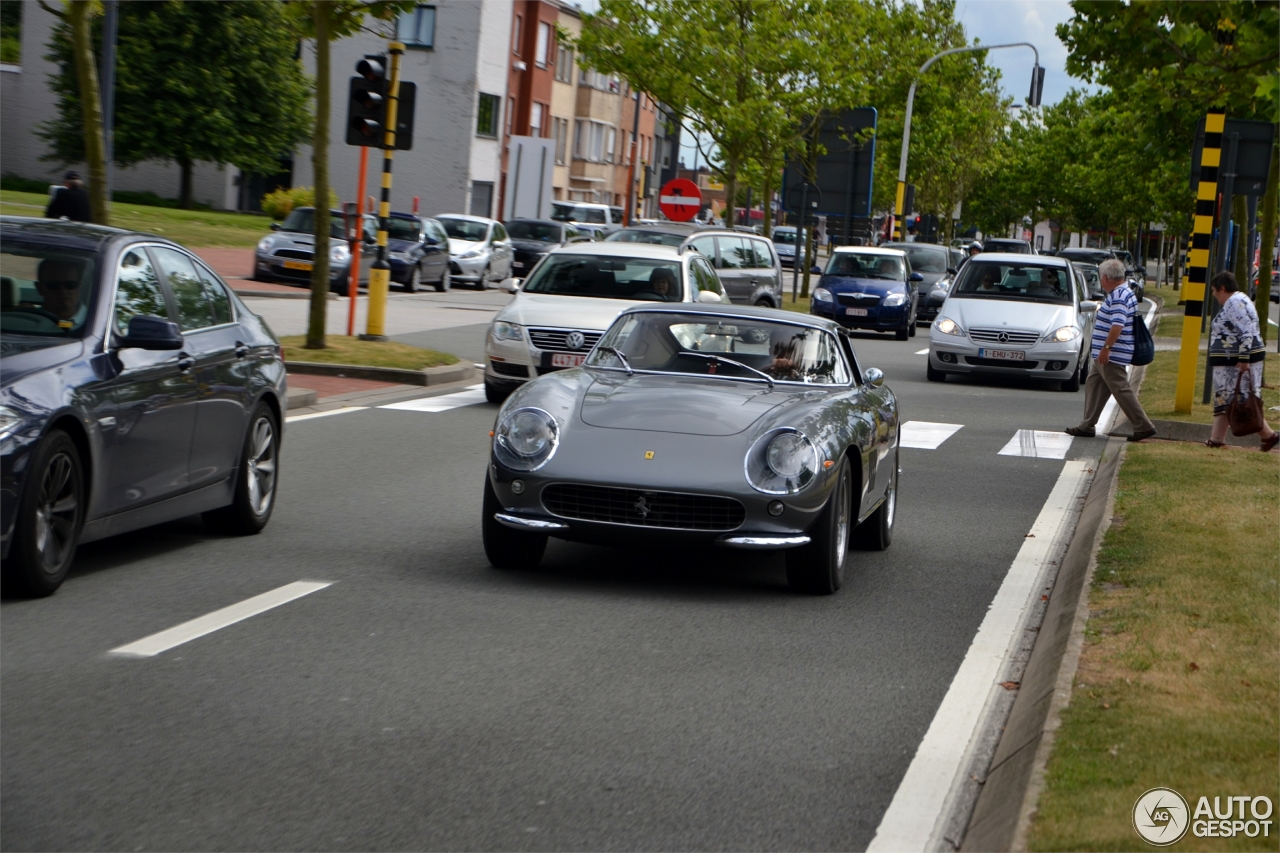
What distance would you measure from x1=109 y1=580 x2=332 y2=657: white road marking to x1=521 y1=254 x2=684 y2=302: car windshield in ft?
33.4

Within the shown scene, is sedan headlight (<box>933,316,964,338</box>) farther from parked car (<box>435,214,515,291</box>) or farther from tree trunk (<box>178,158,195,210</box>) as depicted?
tree trunk (<box>178,158,195,210</box>)

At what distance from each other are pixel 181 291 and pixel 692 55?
3643cm

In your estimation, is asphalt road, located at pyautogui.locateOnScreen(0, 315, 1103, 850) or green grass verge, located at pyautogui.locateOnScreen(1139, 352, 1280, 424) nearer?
asphalt road, located at pyautogui.locateOnScreen(0, 315, 1103, 850)

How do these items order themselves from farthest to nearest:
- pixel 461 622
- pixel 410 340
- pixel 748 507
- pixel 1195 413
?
pixel 410 340 < pixel 1195 413 < pixel 748 507 < pixel 461 622

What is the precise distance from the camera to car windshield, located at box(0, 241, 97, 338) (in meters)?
7.20

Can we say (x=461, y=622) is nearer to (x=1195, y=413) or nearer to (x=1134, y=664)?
(x=1134, y=664)

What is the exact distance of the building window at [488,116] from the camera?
66.0 m

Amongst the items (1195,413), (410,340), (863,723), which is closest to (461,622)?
(863,723)

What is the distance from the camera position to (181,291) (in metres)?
8.25

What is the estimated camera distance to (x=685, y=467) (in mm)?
7590

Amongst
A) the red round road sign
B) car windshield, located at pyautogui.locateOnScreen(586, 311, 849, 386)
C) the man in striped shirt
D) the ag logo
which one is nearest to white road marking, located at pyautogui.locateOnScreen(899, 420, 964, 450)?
the man in striped shirt

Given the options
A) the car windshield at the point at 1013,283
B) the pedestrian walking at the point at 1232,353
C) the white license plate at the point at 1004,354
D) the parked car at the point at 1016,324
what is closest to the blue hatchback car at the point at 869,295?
the car windshield at the point at 1013,283

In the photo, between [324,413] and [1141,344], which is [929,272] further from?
[324,413]

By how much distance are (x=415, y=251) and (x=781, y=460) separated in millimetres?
29133
